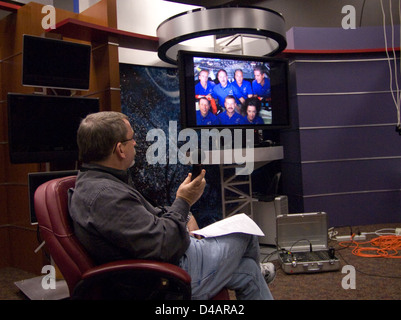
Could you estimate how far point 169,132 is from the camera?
3.62m

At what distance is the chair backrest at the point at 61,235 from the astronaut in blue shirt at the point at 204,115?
5.67ft

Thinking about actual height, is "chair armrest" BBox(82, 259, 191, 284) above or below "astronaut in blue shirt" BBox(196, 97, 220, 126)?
below

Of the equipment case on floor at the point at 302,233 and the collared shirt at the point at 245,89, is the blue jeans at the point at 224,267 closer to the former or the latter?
the equipment case on floor at the point at 302,233

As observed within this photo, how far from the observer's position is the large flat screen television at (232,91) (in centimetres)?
287

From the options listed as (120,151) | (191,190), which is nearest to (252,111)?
(191,190)

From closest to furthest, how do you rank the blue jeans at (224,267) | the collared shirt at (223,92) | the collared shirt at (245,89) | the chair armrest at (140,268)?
the chair armrest at (140,268) → the blue jeans at (224,267) → the collared shirt at (223,92) → the collared shirt at (245,89)

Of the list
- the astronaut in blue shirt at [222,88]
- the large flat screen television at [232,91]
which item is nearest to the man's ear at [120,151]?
the large flat screen television at [232,91]

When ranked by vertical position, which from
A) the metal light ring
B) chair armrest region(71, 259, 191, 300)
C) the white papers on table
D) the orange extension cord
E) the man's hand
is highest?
the metal light ring

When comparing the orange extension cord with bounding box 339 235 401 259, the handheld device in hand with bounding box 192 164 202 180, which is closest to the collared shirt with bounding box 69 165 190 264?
the handheld device in hand with bounding box 192 164 202 180

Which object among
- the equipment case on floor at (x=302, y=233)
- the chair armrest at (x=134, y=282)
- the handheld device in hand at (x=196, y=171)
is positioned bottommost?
the equipment case on floor at (x=302, y=233)

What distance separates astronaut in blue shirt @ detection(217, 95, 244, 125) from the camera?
3.02 m

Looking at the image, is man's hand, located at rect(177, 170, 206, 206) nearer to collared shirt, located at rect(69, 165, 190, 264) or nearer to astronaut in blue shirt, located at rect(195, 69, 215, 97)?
collared shirt, located at rect(69, 165, 190, 264)

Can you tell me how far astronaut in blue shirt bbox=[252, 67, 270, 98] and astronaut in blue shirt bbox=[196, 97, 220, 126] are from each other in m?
0.54

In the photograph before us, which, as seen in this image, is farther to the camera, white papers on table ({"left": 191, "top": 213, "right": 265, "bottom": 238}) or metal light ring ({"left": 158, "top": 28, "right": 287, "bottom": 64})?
metal light ring ({"left": 158, "top": 28, "right": 287, "bottom": 64})
